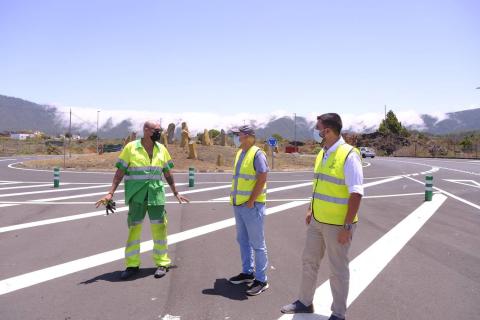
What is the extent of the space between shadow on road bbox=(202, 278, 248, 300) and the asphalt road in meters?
0.01

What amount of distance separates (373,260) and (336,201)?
2758 mm

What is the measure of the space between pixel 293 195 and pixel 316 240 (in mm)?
10231

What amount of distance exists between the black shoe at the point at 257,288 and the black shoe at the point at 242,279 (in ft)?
0.82

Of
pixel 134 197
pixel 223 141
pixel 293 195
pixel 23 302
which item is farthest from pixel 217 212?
pixel 223 141

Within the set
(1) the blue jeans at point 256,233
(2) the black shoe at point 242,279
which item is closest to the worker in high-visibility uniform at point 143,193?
(2) the black shoe at point 242,279

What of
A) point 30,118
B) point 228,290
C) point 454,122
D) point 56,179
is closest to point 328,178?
point 228,290

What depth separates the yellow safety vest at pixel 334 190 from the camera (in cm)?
405


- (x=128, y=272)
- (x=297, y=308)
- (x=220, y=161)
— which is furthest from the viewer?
(x=220, y=161)

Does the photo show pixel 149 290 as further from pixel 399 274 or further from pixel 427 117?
pixel 427 117

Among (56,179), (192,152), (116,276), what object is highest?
(192,152)

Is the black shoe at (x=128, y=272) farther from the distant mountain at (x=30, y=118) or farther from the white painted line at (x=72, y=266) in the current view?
the distant mountain at (x=30, y=118)

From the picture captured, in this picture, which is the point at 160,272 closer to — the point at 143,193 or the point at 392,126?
the point at 143,193

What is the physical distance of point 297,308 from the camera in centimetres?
443

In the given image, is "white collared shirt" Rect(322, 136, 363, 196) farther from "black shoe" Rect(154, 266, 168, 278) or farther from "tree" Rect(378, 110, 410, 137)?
"tree" Rect(378, 110, 410, 137)
